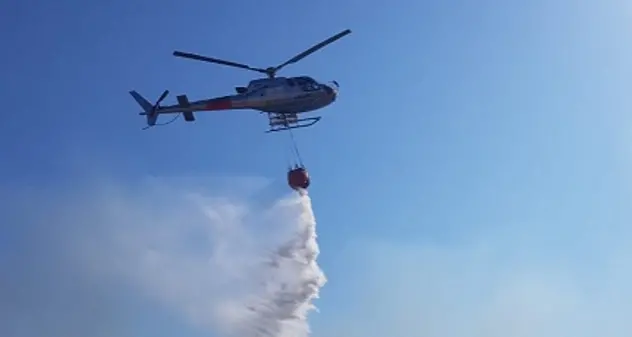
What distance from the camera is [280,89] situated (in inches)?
2552

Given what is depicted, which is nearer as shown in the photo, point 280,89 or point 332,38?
point 332,38

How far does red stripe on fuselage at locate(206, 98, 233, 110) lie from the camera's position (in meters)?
66.3

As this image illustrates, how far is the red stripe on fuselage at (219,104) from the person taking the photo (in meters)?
66.3

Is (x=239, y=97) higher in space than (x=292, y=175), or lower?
higher

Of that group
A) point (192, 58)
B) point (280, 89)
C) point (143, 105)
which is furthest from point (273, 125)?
point (143, 105)

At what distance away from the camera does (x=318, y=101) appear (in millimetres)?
64688

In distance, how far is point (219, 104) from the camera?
66562 millimetres

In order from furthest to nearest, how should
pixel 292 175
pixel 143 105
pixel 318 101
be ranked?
pixel 143 105 → pixel 318 101 → pixel 292 175

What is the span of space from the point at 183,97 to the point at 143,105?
4.06 m

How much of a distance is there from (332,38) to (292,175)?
933 cm

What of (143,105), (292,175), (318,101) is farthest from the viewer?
(143,105)

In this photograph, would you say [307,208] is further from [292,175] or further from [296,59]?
[296,59]

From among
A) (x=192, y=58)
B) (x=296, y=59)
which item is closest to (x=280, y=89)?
(x=296, y=59)

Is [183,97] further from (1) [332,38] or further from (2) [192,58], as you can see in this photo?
(1) [332,38]
